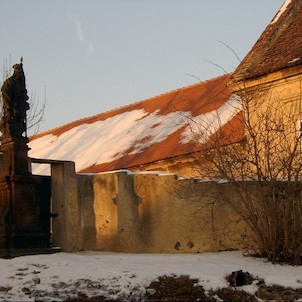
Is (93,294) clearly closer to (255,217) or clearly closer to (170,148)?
(255,217)

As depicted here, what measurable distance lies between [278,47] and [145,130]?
6598 millimetres

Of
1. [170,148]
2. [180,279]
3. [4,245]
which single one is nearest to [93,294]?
[180,279]

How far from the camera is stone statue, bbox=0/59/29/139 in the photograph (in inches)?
376

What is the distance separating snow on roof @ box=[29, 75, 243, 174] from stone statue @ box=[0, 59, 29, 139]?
20.6 feet

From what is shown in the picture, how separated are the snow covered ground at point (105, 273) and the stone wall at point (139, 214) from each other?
60.8 inches

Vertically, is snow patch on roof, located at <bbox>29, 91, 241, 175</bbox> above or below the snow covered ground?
above

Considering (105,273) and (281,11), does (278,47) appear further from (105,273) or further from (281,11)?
(105,273)

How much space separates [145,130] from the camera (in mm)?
20125

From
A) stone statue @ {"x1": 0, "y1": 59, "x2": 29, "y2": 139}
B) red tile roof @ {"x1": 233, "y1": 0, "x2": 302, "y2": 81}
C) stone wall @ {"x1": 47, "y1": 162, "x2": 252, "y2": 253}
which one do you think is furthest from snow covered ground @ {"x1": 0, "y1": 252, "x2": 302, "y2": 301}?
red tile roof @ {"x1": 233, "y1": 0, "x2": 302, "y2": 81}

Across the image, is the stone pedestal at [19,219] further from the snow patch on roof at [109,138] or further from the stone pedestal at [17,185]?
the snow patch on roof at [109,138]

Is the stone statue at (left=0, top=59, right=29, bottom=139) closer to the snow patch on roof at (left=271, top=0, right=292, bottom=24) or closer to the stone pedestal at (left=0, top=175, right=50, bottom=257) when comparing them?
the stone pedestal at (left=0, top=175, right=50, bottom=257)

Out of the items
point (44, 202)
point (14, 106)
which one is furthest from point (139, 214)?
point (14, 106)

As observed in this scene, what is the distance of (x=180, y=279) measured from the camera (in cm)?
715

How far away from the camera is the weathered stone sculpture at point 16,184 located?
8.98m
